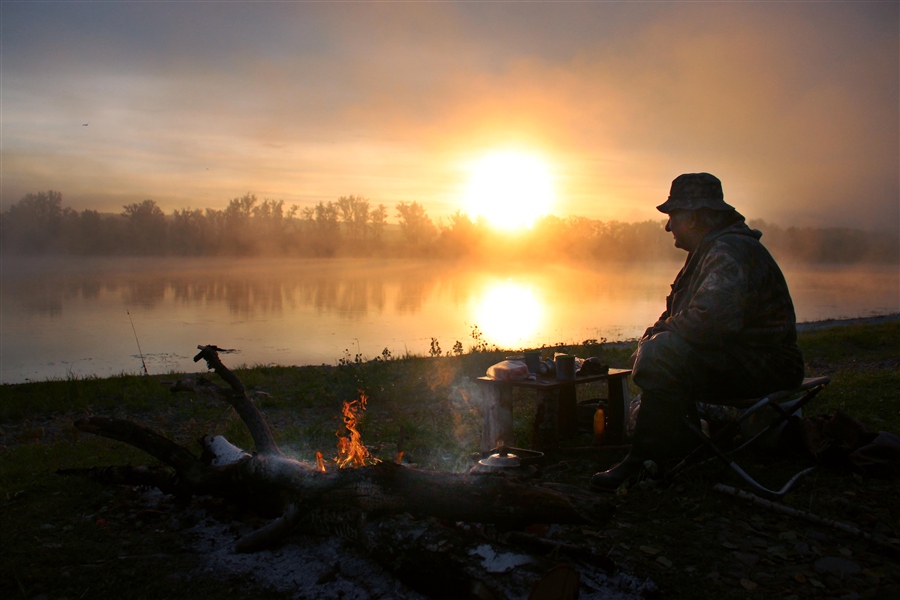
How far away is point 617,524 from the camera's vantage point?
3.59 metres

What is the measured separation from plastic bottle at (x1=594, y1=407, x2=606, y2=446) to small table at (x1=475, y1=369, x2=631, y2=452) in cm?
6

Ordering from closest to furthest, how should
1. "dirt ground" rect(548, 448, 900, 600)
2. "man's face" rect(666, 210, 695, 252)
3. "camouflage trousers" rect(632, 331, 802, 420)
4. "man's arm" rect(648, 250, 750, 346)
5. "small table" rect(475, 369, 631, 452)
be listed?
"dirt ground" rect(548, 448, 900, 600), "man's arm" rect(648, 250, 750, 346), "camouflage trousers" rect(632, 331, 802, 420), "man's face" rect(666, 210, 695, 252), "small table" rect(475, 369, 631, 452)

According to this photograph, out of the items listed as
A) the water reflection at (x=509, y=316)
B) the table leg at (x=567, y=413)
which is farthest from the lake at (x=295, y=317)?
the table leg at (x=567, y=413)

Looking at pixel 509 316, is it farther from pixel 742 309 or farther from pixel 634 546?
pixel 634 546

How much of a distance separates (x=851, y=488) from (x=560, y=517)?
2251 mm

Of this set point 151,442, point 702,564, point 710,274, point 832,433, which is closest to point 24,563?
A: point 151,442

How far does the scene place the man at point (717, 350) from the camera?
13.0 ft

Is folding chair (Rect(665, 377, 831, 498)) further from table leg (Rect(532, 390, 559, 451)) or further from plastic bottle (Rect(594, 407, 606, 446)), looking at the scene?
table leg (Rect(532, 390, 559, 451))

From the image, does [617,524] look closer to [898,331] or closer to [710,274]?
[710,274]

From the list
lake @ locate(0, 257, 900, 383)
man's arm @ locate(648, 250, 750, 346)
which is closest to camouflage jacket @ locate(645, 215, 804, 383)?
man's arm @ locate(648, 250, 750, 346)

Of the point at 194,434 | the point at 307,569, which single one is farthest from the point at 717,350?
the point at 194,434

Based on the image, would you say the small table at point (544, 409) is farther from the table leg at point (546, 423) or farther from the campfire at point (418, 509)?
the campfire at point (418, 509)

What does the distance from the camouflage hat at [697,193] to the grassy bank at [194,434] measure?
189 cm

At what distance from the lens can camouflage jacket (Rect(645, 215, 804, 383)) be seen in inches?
155
